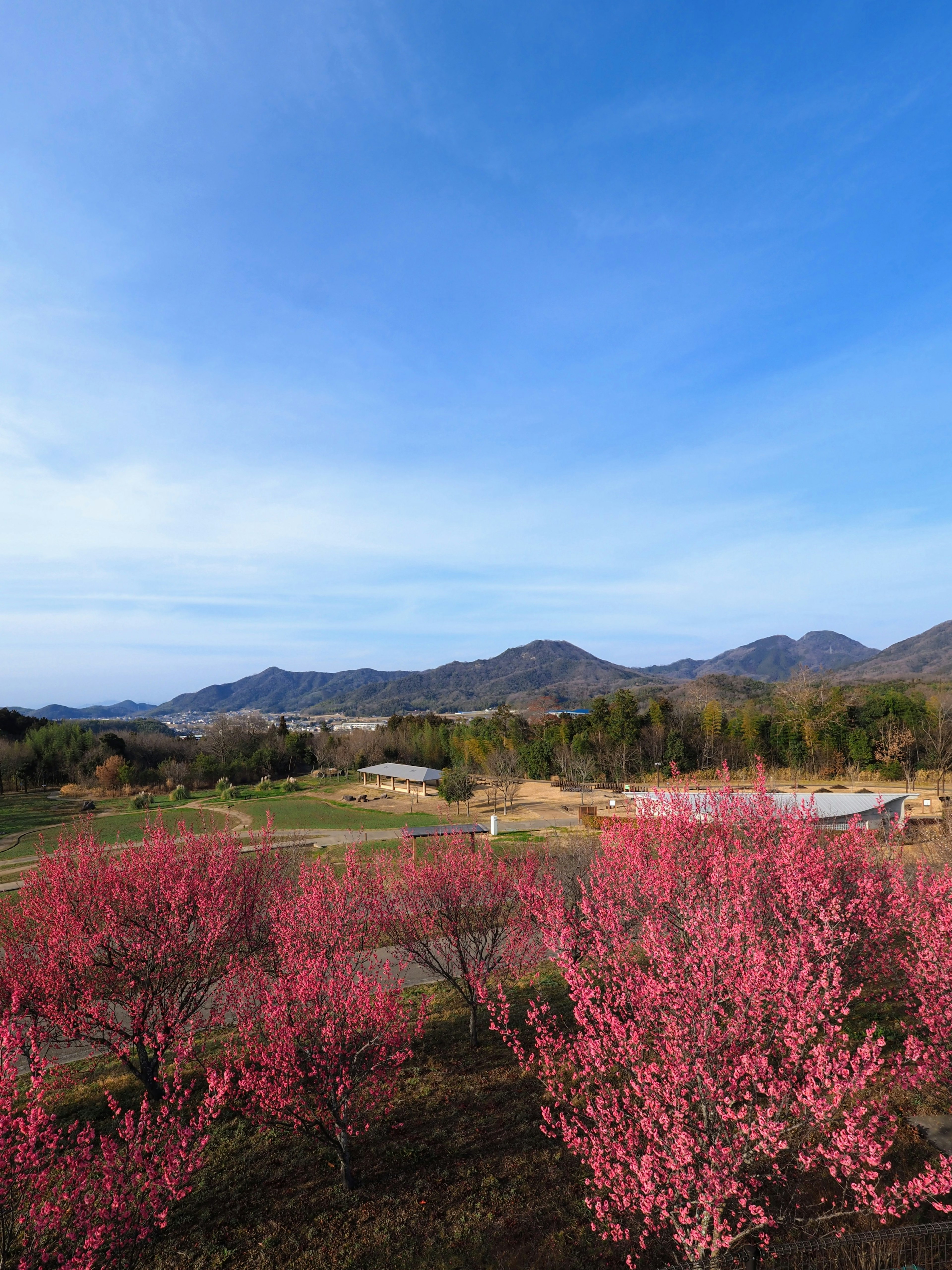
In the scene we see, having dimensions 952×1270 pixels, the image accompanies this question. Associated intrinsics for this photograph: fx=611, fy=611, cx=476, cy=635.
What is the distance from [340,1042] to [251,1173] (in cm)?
252

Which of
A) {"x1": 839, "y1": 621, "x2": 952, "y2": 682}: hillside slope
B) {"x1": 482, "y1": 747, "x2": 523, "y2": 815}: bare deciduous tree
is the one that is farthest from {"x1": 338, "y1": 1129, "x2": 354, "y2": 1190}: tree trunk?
{"x1": 839, "y1": 621, "x2": 952, "y2": 682}: hillside slope

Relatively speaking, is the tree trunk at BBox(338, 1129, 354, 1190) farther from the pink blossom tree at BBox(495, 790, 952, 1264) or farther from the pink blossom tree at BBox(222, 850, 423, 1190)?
the pink blossom tree at BBox(495, 790, 952, 1264)

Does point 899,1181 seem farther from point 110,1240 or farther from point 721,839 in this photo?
point 110,1240

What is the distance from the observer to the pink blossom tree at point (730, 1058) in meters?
5.07

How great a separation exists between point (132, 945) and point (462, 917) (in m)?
5.43

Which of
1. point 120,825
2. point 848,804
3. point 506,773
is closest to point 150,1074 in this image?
point 848,804

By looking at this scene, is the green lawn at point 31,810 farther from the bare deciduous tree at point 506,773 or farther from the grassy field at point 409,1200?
the grassy field at point 409,1200

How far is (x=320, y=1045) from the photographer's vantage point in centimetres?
704

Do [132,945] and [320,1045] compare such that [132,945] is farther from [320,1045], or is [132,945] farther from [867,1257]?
[867,1257]

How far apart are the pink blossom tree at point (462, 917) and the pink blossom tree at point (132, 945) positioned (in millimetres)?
2511

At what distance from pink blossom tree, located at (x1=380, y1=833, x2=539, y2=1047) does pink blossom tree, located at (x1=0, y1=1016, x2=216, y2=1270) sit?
205 inches

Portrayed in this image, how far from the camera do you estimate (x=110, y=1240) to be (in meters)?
5.16

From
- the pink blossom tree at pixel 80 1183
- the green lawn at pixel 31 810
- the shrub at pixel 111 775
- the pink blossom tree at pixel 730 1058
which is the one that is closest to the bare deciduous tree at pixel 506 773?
the green lawn at pixel 31 810

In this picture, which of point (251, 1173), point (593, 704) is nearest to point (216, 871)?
point (251, 1173)
